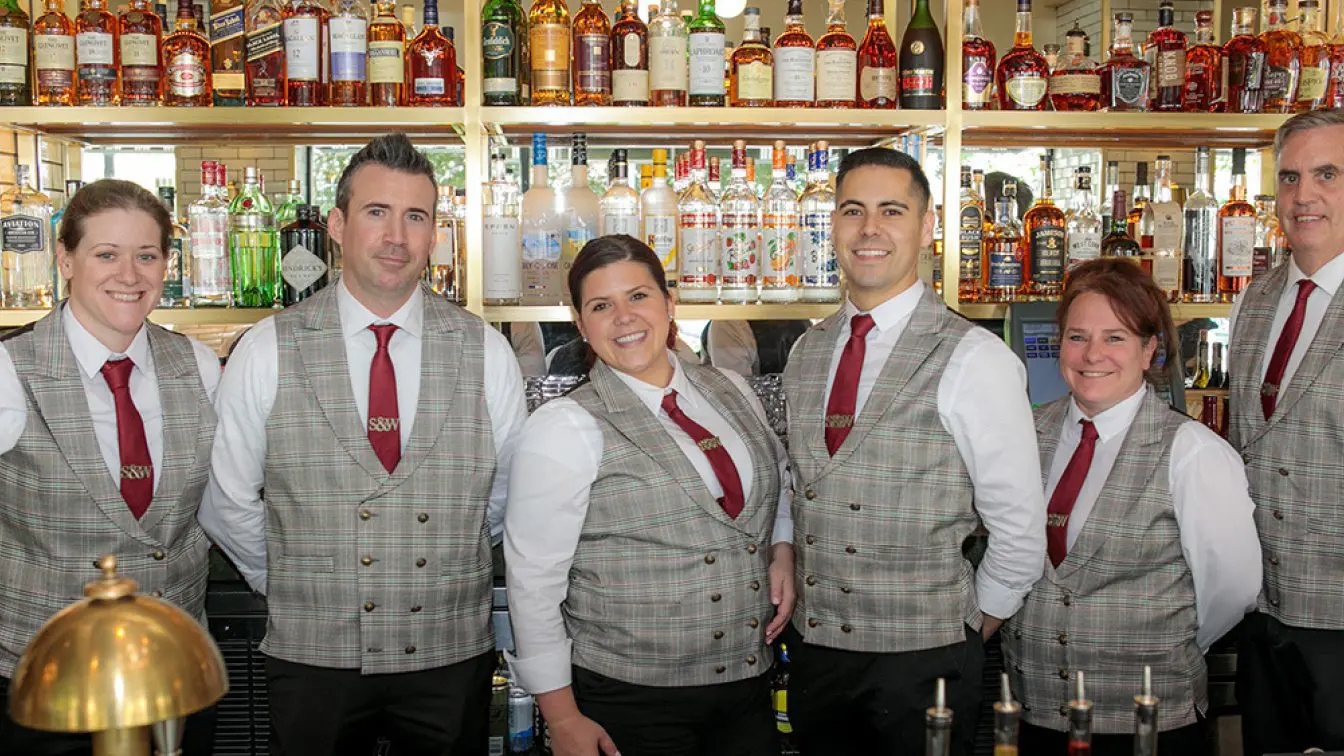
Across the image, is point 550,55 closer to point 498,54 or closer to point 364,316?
point 498,54

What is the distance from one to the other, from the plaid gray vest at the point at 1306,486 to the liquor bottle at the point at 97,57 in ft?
8.08

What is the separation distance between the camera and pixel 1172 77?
2.79 metres

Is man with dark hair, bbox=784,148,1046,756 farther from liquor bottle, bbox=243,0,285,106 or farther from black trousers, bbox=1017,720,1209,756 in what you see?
liquor bottle, bbox=243,0,285,106

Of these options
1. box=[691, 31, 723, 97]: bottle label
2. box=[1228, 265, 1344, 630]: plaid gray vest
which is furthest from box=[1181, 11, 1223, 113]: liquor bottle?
A: box=[691, 31, 723, 97]: bottle label

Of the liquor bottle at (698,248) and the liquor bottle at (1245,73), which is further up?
the liquor bottle at (1245,73)

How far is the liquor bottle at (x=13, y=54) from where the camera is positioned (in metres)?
2.53

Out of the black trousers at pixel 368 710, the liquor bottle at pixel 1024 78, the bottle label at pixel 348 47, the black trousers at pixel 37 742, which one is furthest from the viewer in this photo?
the liquor bottle at pixel 1024 78

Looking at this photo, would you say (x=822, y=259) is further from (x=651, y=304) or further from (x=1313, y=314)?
(x=1313, y=314)

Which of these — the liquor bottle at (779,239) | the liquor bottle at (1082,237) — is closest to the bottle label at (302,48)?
the liquor bottle at (779,239)

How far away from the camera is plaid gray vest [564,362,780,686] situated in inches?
77.7

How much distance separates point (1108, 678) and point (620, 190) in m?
1.42

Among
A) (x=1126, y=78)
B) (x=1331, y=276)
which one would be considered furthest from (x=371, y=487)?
(x=1126, y=78)

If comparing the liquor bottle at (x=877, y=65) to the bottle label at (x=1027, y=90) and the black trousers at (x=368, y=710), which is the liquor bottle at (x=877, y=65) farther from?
the black trousers at (x=368, y=710)

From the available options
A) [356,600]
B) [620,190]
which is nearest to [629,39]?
[620,190]
